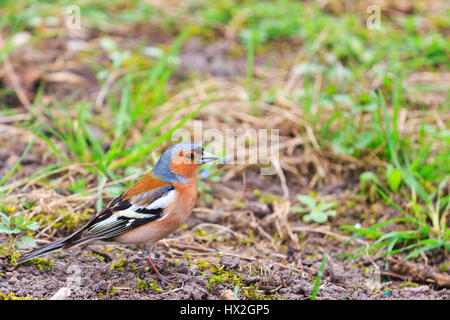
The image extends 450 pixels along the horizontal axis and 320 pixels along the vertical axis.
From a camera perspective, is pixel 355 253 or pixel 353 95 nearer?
pixel 355 253

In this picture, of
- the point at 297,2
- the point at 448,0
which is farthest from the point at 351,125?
the point at 448,0

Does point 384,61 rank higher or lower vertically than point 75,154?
higher

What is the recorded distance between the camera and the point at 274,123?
5.41 m

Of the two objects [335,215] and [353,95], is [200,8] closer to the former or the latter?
[353,95]

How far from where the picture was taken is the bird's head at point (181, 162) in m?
3.62

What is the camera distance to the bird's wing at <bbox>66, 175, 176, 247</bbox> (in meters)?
3.38

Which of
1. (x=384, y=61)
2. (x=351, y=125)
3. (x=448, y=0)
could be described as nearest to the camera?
(x=351, y=125)

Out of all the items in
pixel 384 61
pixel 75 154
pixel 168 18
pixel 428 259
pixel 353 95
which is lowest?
pixel 428 259

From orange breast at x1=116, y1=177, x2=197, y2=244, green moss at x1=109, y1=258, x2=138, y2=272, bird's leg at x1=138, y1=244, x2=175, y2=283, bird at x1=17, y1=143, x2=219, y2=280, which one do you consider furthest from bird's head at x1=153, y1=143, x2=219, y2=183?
green moss at x1=109, y1=258, x2=138, y2=272

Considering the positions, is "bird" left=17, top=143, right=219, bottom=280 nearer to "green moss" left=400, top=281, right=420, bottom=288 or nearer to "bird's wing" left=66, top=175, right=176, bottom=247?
"bird's wing" left=66, top=175, right=176, bottom=247

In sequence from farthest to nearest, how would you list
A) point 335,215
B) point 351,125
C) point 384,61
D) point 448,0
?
point 448,0 → point 384,61 → point 351,125 → point 335,215

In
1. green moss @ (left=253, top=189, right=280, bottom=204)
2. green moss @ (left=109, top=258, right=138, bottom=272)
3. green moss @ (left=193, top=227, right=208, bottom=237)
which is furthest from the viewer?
green moss @ (left=253, top=189, right=280, bottom=204)

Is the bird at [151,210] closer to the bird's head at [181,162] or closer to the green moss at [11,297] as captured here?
the bird's head at [181,162]

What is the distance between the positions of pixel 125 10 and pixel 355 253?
5.00 metres
